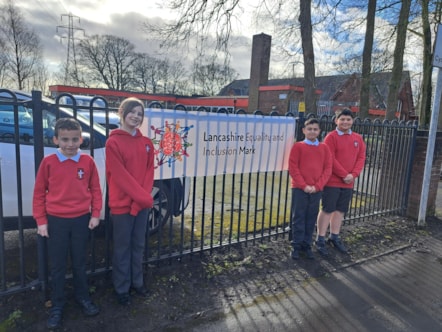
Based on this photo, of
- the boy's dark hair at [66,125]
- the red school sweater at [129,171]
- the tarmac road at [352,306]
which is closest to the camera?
the boy's dark hair at [66,125]

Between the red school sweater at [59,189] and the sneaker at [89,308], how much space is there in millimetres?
801

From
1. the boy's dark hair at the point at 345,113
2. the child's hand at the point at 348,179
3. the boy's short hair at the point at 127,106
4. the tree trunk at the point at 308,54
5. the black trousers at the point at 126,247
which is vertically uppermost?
the tree trunk at the point at 308,54

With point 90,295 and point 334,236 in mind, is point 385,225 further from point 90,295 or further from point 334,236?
point 90,295

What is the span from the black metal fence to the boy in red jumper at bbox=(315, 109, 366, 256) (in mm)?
503

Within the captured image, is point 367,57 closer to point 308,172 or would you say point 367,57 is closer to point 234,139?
point 308,172

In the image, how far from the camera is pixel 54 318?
2.65 m

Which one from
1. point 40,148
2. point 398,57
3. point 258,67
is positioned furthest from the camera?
point 258,67

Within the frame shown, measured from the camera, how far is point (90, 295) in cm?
310

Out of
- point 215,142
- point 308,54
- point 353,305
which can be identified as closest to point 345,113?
point 215,142

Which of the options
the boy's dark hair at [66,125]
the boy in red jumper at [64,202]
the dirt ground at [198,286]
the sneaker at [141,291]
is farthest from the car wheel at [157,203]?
the boy's dark hair at [66,125]

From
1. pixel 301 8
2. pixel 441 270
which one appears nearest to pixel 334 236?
pixel 441 270

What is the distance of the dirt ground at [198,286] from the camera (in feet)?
9.03

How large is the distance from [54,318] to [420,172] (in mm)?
6115

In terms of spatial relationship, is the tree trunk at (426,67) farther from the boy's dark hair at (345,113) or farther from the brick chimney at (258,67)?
the brick chimney at (258,67)
